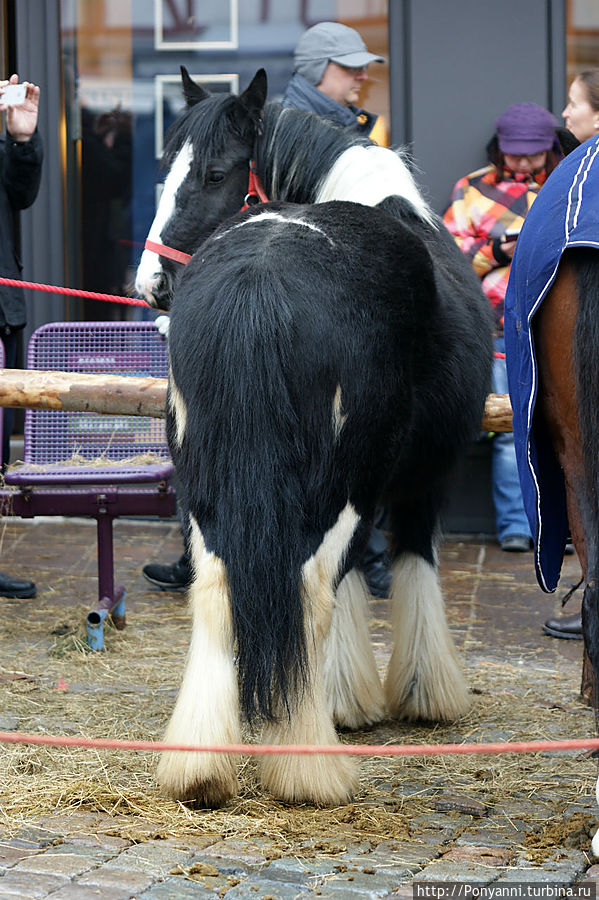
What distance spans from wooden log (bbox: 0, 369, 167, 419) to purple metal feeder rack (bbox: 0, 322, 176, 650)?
35.0 inches

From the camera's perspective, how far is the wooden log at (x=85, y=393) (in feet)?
13.2

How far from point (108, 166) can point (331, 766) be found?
556 centimetres

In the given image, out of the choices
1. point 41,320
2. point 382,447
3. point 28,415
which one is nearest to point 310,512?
point 382,447

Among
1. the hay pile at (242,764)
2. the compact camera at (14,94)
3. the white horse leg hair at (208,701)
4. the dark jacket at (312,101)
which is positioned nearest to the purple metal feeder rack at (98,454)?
the hay pile at (242,764)

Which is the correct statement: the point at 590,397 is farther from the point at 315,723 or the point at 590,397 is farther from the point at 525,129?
the point at 525,129

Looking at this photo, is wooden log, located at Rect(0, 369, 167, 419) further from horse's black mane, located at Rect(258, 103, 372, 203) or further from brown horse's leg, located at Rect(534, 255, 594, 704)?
brown horse's leg, located at Rect(534, 255, 594, 704)

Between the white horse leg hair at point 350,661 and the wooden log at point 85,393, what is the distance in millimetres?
945

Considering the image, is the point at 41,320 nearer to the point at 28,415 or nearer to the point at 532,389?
the point at 28,415

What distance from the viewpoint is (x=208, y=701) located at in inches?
109

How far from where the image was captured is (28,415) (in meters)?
5.36

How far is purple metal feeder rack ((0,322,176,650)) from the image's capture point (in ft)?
16.3

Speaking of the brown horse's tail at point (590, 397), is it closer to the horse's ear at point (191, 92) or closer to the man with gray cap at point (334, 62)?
the horse's ear at point (191, 92)

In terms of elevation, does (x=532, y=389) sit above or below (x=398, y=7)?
below

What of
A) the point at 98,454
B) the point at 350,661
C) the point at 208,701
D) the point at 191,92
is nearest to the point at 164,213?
the point at 191,92
